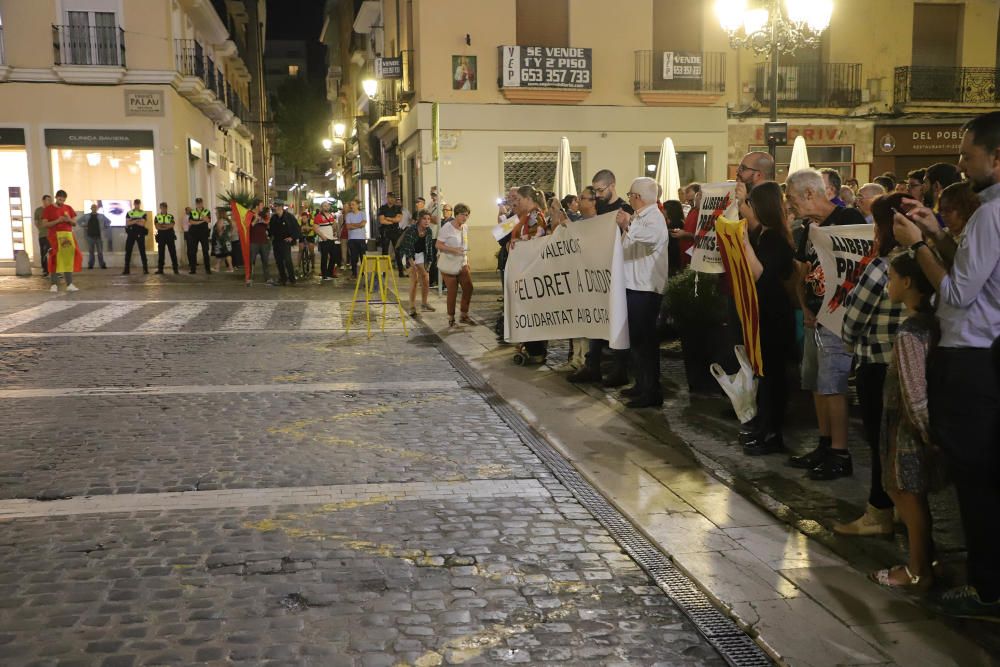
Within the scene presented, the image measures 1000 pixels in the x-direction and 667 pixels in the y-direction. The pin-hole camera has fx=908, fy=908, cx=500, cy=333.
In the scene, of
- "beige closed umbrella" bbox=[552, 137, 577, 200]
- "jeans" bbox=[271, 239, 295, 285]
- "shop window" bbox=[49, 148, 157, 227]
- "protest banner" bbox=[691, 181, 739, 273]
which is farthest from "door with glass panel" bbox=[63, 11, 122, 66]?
"protest banner" bbox=[691, 181, 739, 273]

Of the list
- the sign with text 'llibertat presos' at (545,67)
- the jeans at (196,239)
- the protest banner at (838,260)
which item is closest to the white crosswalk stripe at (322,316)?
the protest banner at (838,260)

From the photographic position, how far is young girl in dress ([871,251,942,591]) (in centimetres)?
369

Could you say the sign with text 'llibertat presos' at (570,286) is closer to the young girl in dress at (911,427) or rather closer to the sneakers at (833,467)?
the sneakers at (833,467)

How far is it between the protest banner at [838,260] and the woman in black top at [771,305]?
37cm

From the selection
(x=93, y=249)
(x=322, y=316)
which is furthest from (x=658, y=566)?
(x=93, y=249)

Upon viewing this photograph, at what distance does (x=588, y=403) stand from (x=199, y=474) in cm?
340

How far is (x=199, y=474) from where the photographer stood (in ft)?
18.6

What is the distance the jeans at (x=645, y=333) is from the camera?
24.8 ft

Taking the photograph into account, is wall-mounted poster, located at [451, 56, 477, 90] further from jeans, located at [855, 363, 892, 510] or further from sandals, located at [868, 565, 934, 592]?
sandals, located at [868, 565, 934, 592]

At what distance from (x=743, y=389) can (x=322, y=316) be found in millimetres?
9095

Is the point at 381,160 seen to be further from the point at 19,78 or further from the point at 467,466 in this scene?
the point at 467,466

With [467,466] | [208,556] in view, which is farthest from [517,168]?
[208,556]

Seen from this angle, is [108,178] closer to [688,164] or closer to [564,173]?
[688,164]

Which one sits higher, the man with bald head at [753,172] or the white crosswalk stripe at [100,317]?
the man with bald head at [753,172]
